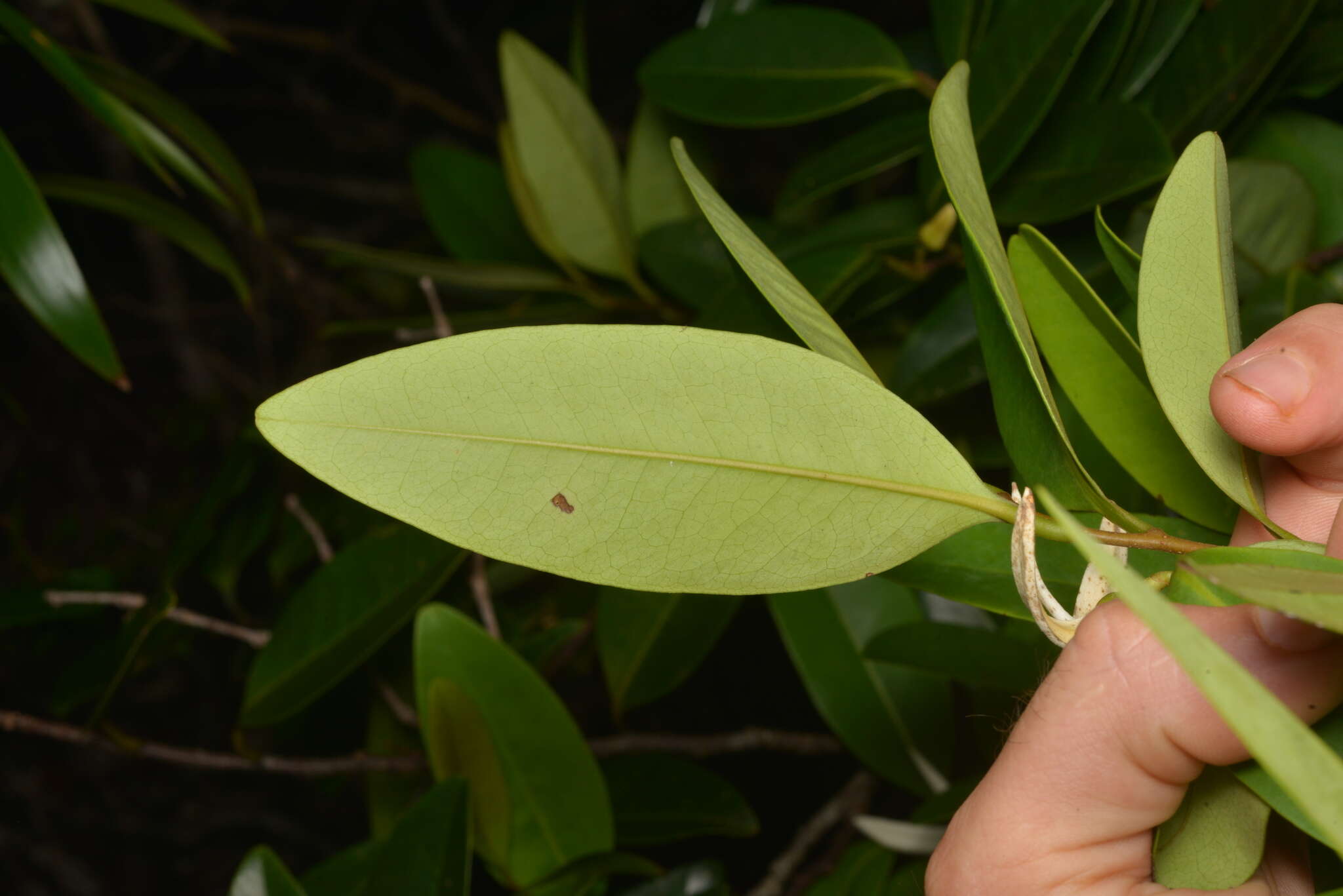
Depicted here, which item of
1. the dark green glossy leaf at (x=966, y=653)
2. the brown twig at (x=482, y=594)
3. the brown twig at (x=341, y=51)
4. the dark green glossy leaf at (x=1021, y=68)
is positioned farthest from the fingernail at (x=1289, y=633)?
the brown twig at (x=341, y=51)

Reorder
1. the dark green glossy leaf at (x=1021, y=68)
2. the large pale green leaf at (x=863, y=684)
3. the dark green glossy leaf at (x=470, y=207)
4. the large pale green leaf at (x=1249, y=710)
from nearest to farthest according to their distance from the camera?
the large pale green leaf at (x=1249, y=710) < the dark green glossy leaf at (x=1021, y=68) < the large pale green leaf at (x=863, y=684) < the dark green glossy leaf at (x=470, y=207)

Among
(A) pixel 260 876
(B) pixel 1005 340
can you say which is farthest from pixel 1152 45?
(A) pixel 260 876

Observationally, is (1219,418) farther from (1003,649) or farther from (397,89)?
(397,89)

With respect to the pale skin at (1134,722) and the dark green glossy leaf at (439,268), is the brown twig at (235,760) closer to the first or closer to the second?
the dark green glossy leaf at (439,268)

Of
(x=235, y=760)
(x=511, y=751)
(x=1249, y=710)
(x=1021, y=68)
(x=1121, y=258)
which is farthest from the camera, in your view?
(x=235, y=760)

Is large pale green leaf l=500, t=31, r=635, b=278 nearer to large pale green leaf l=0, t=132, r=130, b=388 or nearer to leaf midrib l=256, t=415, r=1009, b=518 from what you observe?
large pale green leaf l=0, t=132, r=130, b=388

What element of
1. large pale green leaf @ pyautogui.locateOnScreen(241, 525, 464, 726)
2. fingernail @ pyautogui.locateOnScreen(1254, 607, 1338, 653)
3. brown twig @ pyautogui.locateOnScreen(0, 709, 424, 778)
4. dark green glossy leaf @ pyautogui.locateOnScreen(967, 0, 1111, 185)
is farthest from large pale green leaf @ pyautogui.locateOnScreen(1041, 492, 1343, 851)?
brown twig @ pyautogui.locateOnScreen(0, 709, 424, 778)

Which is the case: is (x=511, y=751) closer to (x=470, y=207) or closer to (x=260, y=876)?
(x=260, y=876)
